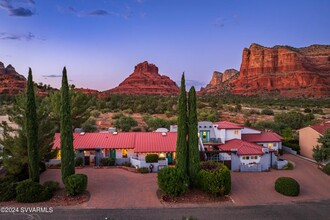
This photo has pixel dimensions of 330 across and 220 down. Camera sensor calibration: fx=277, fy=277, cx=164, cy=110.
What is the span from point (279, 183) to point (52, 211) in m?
15.9

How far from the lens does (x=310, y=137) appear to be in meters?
33.0

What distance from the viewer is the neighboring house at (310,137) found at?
31656 millimetres

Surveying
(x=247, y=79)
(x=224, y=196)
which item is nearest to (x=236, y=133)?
(x=224, y=196)

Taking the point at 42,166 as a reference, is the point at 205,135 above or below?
above

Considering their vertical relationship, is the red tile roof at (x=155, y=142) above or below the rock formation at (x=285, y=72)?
below

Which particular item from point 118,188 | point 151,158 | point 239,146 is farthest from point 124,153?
point 239,146

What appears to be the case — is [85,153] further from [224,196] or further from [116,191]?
[224,196]

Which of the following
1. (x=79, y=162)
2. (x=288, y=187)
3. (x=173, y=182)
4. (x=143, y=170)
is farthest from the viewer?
(x=79, y=162)

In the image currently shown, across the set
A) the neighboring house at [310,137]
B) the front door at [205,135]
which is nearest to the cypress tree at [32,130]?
the front door at [205,135]

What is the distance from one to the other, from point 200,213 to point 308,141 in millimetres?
22836

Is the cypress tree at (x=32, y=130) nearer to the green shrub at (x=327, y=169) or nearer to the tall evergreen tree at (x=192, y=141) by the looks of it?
the tall evergreen tree at (x=192, y=141)

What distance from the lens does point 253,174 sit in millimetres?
25516

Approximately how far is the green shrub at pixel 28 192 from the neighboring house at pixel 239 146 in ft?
50.5

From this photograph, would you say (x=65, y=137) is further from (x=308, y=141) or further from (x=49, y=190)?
(x=308, y=141)
